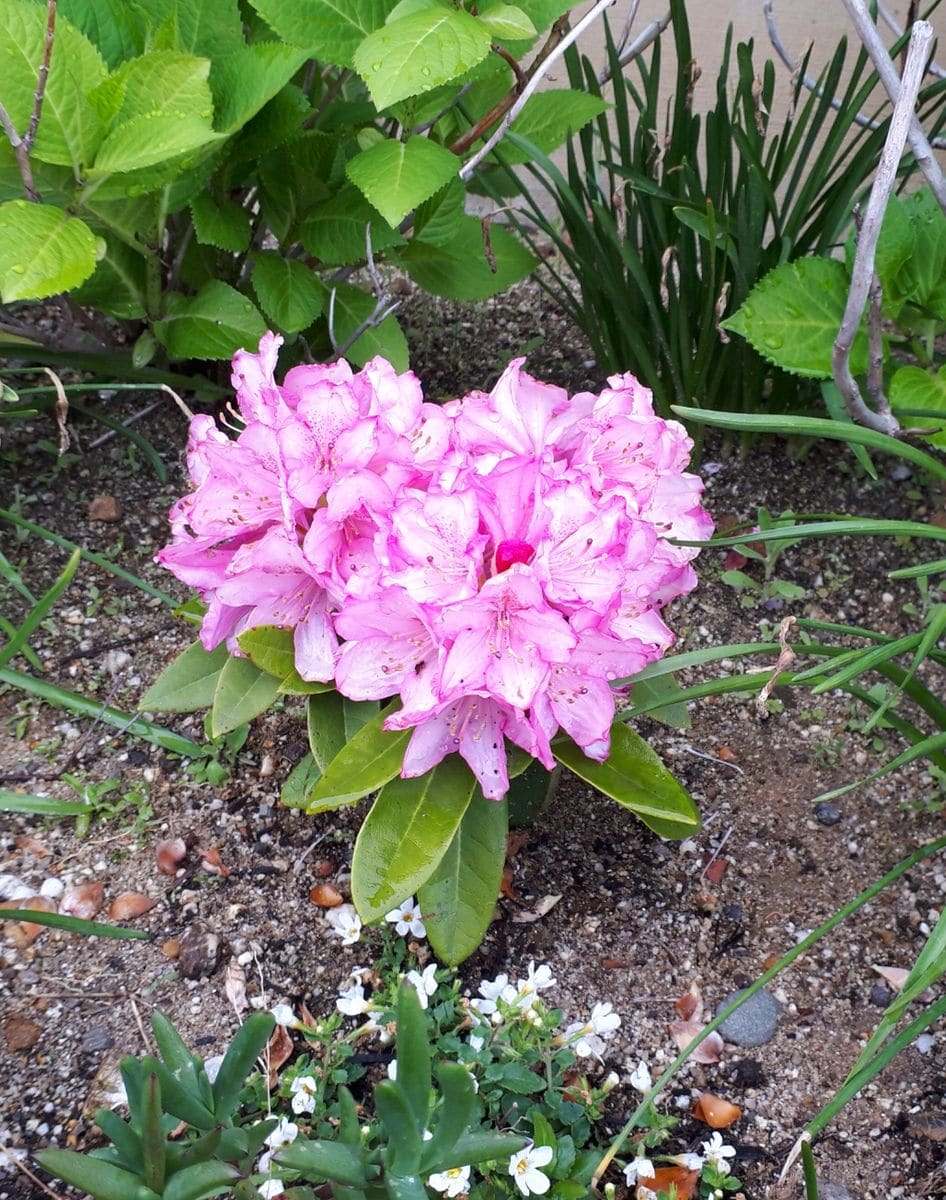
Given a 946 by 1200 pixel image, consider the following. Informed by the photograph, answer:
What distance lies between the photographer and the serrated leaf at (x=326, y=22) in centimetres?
121

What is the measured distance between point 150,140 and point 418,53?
0.32 meters

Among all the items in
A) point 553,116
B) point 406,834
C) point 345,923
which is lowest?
point 345,923

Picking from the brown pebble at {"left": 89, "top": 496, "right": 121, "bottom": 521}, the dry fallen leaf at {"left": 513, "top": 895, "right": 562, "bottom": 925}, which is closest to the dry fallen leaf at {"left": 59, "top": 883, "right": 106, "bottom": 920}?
the dry fallen leaf at {"left": 513, "top": 895, "right": 562, "bottom": 925}

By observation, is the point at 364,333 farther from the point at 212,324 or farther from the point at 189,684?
the point at 189,684

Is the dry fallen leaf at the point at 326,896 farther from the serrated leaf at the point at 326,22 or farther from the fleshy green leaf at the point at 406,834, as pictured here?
the serrated leaf at the point at 326,22

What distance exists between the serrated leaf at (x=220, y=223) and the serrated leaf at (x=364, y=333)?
0.16m

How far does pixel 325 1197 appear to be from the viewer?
914 mm

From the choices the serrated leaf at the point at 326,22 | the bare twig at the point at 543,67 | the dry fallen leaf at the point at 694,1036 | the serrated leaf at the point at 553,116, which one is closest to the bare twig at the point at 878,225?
the bare twig at the point at 543,67

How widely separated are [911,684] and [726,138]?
88cm

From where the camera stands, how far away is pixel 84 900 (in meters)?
1.24

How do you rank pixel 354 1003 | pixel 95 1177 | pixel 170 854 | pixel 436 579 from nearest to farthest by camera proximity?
pixel 95 1177
pixel 436 579
pixel 354 1003
pixel 170 854

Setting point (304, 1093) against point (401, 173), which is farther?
point (401, 173)

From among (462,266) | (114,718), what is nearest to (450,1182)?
(114,718)

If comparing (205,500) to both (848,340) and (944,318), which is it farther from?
(944,318)
